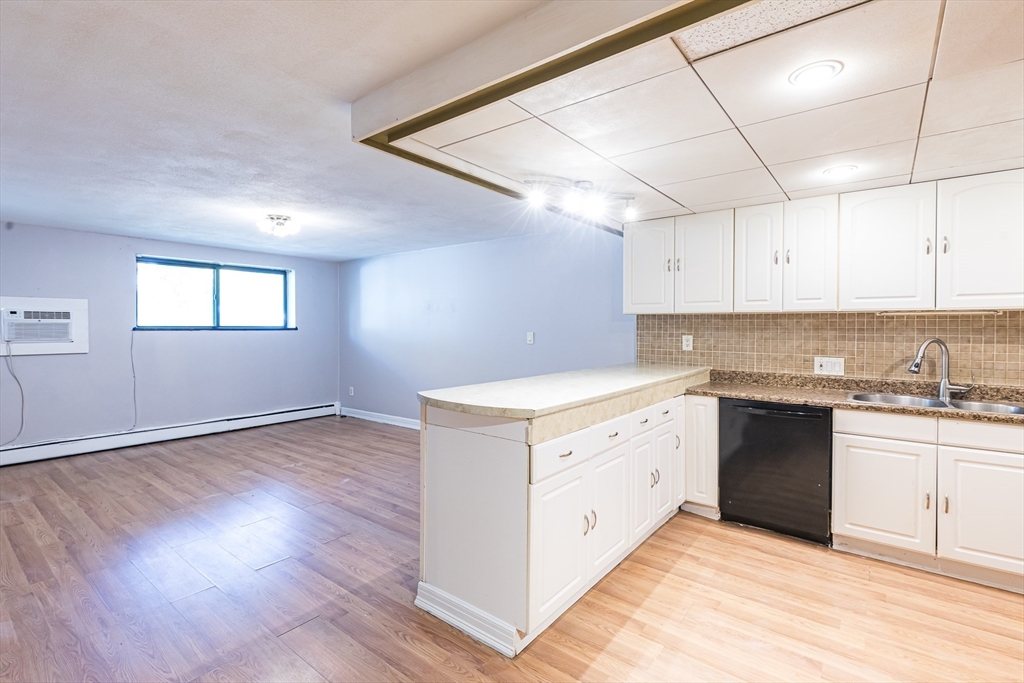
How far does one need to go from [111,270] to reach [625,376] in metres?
5.41

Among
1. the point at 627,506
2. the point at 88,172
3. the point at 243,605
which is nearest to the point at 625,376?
the point at 627,506

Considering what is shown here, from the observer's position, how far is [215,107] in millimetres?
2082

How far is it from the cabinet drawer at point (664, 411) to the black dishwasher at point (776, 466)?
0.33 metres

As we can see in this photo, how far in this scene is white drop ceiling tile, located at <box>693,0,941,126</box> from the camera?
1.27 meters

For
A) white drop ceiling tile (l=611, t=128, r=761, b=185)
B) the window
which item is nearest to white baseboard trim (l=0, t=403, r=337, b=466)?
the window

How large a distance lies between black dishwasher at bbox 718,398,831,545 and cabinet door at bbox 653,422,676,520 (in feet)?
1.11

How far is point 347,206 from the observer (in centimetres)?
376

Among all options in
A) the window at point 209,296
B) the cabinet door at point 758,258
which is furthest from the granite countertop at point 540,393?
the window at point 209,296

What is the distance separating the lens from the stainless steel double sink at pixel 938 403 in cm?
261

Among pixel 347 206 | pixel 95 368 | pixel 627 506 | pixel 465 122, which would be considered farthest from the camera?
pixel 95 368

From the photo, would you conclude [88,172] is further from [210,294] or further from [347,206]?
[210,294]

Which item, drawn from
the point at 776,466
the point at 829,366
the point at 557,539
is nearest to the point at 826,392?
the point at 829,366

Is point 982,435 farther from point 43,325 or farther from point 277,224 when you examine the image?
point 43,325

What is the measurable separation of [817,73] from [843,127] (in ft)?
1.77
